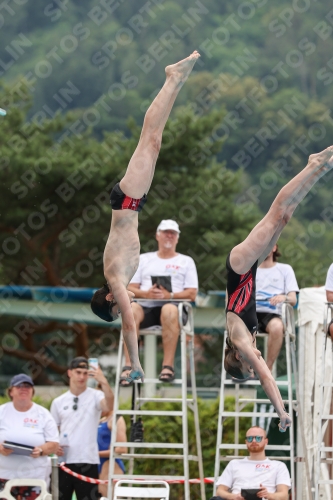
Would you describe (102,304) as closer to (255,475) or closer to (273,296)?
(255,475)

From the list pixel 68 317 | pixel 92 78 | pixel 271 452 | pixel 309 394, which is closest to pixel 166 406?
pixel 271 452

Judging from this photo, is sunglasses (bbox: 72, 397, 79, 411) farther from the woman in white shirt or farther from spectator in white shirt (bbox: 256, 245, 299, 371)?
spectator in white shirt (bbox: 256, 245, 299, 371)

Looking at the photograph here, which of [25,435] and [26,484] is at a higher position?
[25,435]

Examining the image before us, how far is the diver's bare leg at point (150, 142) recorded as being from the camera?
7172 millimetres

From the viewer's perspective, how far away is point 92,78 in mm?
74500

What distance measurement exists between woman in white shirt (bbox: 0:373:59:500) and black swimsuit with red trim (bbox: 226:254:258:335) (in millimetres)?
3244

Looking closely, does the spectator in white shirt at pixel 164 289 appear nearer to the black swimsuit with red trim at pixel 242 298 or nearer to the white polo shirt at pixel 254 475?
the white polo shirt at pixel 254 475

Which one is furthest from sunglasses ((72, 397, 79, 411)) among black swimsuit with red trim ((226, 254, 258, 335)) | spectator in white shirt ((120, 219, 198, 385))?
black swimsuit with red trim ((226, 254, 258, 335))

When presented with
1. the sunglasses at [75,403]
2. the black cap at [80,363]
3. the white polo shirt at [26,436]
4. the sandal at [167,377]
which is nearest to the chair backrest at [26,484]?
the white polo shirt at [26,436]

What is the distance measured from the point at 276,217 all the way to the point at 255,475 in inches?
122

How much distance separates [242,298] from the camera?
725cm

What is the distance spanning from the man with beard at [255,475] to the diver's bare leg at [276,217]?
255 centimetres

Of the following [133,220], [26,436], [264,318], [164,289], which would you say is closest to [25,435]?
[26,436]

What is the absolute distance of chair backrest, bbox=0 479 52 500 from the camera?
29.5ft
